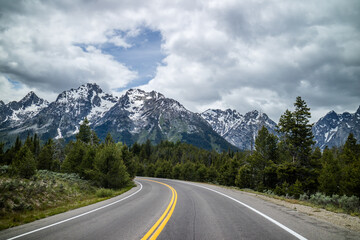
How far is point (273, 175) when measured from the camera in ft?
102

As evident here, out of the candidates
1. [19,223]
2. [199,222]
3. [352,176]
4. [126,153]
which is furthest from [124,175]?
[352,176]

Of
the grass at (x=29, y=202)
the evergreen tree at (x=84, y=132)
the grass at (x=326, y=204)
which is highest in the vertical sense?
the evergreen tree at (x=84, y=132)

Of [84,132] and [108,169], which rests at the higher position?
[84,132]

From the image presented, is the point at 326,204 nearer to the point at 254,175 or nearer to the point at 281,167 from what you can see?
the point at 281,167

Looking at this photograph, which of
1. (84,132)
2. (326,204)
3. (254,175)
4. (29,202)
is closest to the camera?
(29,202)

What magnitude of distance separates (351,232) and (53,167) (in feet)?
169

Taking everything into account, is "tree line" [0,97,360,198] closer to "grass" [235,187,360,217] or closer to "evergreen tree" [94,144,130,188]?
"evergreen tree" [94,144,130,188]

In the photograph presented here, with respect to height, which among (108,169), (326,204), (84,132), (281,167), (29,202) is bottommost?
(29,202)

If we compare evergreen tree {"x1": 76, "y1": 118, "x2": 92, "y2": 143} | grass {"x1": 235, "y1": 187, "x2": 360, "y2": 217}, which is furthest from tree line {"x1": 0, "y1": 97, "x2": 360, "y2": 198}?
evergreen tree {"x1": 76, "y1": 118, "x2": 92, "y2": 143}

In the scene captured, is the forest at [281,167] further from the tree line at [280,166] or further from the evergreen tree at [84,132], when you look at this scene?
the evergreen tree at [84,132]

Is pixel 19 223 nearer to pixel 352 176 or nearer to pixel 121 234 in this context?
pixel 121 234

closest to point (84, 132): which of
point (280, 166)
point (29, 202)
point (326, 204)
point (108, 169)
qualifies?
point (108, 169)

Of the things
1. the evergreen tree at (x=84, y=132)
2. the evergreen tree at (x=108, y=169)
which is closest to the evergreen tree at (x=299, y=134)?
the evergreen tree at (x=108, y=169)

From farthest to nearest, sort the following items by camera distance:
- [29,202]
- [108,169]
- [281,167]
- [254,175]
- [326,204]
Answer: [254,175] → [281,167] → [108,169] → [326,204] → [29,202]
